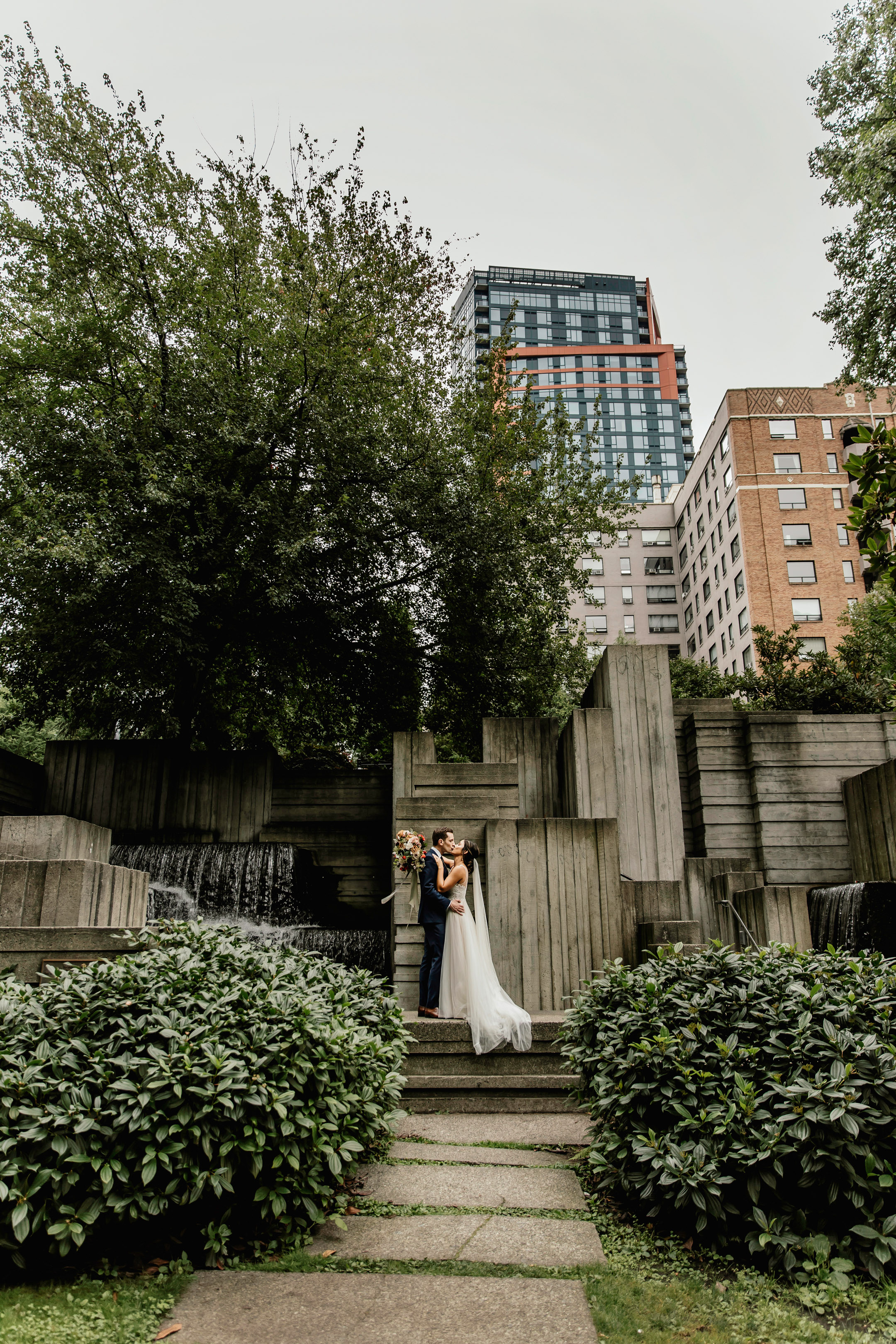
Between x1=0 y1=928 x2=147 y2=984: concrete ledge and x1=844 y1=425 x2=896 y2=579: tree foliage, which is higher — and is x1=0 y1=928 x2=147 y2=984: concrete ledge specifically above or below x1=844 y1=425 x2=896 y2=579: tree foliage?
below

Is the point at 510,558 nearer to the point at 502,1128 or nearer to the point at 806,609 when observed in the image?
the point at 502,1128

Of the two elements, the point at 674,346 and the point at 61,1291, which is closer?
the point at 61,1291

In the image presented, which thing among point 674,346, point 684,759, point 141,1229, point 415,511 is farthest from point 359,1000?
point 674,346

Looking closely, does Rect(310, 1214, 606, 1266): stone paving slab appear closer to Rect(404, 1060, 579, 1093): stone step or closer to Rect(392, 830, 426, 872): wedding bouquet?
Rect(404, 1060, 579, 1093): stone step

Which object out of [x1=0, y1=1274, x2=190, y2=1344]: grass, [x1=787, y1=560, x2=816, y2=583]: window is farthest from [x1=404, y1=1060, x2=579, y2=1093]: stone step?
[x1=787, y1=560, x2=816, y2=583]: window

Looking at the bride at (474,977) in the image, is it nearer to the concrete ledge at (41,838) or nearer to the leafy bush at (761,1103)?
the leafy bush at (761,1103)

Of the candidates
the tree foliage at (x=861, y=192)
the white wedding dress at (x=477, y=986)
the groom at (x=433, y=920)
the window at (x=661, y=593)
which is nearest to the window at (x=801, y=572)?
the window at (x=661, y=593)

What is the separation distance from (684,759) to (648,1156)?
32.0 feet

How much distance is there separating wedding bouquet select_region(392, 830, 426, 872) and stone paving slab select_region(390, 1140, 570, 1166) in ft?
11.7

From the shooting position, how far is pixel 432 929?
27.6 feet

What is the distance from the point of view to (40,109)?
14391mm

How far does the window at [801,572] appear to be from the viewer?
4894 centimetres

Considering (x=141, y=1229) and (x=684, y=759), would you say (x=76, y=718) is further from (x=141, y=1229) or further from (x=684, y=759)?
(x=141, y=1229)

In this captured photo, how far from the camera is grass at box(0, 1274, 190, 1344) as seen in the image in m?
3.26
